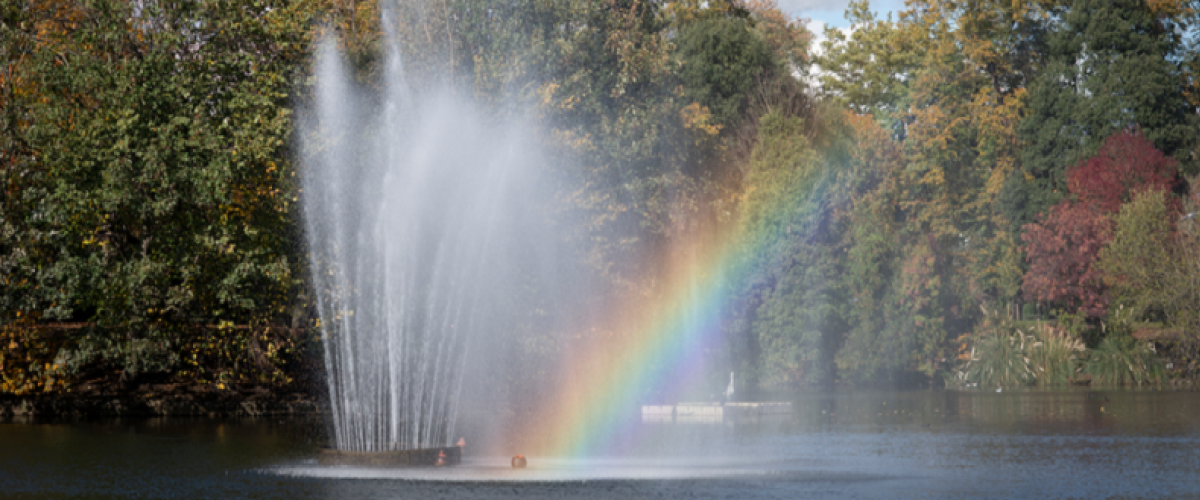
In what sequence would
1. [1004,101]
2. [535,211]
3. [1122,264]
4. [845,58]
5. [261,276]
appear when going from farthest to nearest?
[845,58], [1004,101], [1122,264], [535,211], [261,276]

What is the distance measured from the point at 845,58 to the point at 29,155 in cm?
5337

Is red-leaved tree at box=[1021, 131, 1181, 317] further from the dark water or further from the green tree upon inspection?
the green tree

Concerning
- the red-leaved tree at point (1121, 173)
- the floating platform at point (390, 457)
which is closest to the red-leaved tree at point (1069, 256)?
the red-leaved tree at point (1121, 173)

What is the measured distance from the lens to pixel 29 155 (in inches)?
1319

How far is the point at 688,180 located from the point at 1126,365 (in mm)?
21472

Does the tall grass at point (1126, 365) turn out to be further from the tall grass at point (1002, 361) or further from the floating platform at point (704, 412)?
the floating platform at point (704, 412)

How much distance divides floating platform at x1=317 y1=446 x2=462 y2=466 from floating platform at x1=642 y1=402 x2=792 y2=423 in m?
14.4

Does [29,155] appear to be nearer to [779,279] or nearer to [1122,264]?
[779,279]

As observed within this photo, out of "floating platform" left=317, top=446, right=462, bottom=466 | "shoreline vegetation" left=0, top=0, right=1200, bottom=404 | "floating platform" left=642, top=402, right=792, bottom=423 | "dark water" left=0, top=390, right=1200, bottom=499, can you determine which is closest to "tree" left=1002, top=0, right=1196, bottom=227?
"shoreline vegetation" left=0, top=0, right=1200, bottom=404

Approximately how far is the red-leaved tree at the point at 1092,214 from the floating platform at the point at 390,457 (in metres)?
42.7

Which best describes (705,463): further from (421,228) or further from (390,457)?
(421,228)

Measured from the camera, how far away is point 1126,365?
52.9 m

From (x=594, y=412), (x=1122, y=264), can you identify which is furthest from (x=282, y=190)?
(x=1122, y=264)

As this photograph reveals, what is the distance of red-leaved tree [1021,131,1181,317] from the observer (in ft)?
184
